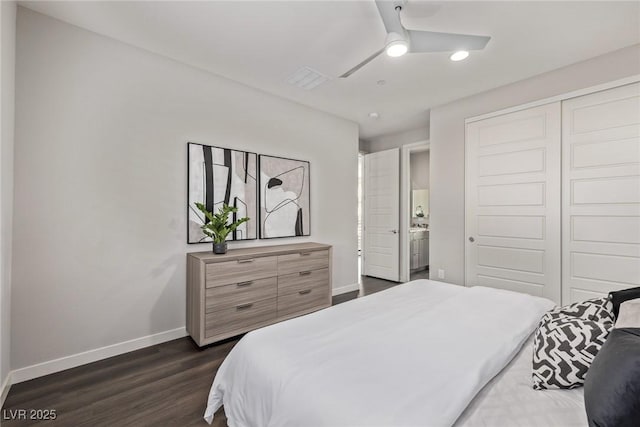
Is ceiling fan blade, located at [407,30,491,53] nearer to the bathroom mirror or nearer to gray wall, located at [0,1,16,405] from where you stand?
gray wall, located at [0,1,16,405]

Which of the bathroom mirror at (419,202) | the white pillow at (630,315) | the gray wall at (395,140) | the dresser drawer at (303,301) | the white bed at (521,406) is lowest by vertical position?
the dresser drawer at (303,301)

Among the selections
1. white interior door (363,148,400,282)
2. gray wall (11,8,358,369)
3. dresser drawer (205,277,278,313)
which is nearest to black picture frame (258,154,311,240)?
gray wall (11,8,358,369)

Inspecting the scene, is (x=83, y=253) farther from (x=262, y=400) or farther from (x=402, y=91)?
(x=402, y=91)

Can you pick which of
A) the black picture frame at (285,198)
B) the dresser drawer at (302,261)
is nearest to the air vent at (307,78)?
the black picture frame at (285,198)

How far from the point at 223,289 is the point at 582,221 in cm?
346

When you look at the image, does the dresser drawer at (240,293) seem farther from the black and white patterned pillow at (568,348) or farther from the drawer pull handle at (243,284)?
the black and white patterned pillow at (568,348)

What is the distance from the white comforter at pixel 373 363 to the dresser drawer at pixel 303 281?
126 centimetres

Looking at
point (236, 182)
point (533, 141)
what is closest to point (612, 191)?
point (533, 141)

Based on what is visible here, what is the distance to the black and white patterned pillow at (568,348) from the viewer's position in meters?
1.03

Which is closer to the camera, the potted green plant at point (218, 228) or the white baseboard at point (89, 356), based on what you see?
the white baseboard at point (89, 356)

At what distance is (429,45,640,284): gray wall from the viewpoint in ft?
9.83

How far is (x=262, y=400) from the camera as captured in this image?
1.12m

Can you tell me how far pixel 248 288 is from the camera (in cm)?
266

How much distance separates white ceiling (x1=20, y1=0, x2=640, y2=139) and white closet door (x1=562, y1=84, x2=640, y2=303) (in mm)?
547
